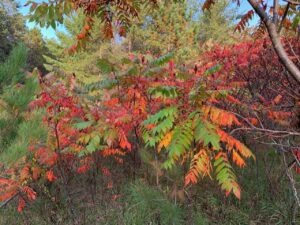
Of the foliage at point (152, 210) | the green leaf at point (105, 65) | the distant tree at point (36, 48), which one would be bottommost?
the foliage at point (152, 210)

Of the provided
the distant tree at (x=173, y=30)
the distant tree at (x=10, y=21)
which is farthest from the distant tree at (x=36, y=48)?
the distant tree at (x=173, y=30)

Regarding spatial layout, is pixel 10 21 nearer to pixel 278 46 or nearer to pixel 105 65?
pixel 105 65

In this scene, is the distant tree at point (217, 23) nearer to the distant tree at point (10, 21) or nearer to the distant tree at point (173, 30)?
the distant tree at point (173, 30)

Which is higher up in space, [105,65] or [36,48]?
[36,48]

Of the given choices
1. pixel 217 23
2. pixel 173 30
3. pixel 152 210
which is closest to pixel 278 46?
pixel 152 210

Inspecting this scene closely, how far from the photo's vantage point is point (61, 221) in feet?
13.7

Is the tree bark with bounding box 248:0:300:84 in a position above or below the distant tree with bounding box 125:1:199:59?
below

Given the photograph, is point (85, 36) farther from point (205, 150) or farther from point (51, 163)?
point (51, 163)

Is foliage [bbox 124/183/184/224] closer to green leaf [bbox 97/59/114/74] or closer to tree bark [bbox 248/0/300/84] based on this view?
green leaf [bbox 97/59/114/74]

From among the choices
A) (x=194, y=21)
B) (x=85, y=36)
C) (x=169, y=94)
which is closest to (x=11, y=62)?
(x=85, y=36)

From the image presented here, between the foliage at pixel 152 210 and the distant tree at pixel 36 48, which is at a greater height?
the distant tree at pixel 36 48

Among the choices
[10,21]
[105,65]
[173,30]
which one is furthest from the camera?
[10,21]

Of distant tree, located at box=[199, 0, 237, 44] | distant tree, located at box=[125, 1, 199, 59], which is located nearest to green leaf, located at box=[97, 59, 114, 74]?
distant tree, located at box=[125, 1, 199, 59]

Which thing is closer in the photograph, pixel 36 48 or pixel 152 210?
pixel 152 210
